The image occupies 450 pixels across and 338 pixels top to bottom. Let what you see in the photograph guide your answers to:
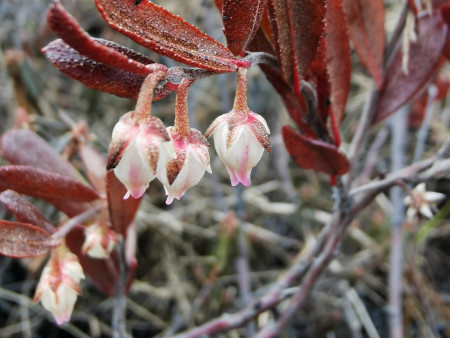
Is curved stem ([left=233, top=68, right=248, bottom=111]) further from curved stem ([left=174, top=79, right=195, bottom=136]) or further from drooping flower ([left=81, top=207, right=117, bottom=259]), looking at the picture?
drooping flower ([left=81, top=207, right=117, bottom=259])

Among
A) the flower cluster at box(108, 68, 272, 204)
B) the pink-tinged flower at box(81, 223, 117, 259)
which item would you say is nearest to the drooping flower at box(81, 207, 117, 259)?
the pink-tinged flower at box(81, 223, 117, 259)

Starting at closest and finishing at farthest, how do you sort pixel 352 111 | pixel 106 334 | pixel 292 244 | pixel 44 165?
1. pixel 44 165
2. pixel 106 334
3. pixel 292 244
4. pixel 352 111

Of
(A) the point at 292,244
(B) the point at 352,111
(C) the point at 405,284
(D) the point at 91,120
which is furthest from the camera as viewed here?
(B) the point at 352,111

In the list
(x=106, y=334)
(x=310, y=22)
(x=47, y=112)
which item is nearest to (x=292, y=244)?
(x=106, y=334)

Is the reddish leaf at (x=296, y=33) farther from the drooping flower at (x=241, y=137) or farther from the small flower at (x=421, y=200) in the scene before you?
the small flower at (x=421, y=200)

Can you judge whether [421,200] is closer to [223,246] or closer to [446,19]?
[446,19]

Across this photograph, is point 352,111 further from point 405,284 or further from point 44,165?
point 44,165
